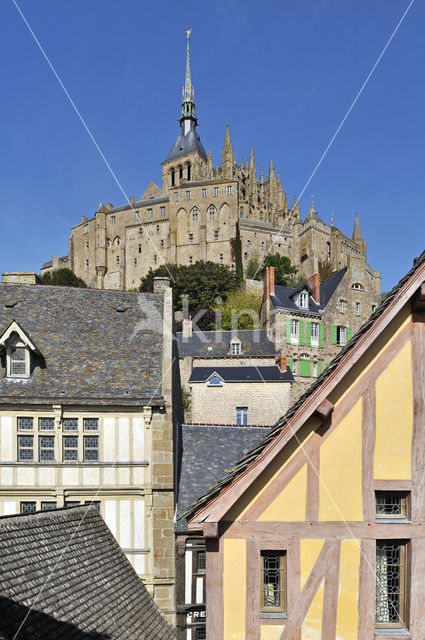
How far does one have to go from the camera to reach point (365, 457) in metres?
5.15

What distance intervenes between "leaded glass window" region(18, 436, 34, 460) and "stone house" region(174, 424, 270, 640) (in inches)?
175

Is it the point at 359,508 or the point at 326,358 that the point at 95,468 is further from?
the point at 326,358

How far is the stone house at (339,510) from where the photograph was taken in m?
4.95

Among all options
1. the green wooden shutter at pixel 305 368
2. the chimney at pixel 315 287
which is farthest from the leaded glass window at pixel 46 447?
the chimney at pixel 315 287

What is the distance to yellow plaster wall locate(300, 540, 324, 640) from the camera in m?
4.93

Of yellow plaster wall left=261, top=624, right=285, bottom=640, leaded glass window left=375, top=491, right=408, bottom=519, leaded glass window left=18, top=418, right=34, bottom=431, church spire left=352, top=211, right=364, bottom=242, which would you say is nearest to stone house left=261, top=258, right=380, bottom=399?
leaded glass window left=18, top=418, right=34, bottom=431

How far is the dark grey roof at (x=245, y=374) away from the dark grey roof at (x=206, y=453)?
15035 mm

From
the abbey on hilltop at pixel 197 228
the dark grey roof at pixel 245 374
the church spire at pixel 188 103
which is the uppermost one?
the church spire at pixel 188 103

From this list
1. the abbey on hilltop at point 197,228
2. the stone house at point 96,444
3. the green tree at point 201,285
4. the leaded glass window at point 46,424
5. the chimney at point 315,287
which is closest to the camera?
the stone house at point 96,444

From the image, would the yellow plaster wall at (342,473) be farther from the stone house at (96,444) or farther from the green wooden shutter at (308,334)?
the green wooden shutter at (308,334)

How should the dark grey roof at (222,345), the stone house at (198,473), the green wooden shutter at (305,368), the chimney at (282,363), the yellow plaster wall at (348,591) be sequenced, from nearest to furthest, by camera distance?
the yellow plaster wall at (348,591), the stone house at (198,473), the chimney at (282,363), the dark grey roof at (222,345), the green wooden shutter at (305,368)

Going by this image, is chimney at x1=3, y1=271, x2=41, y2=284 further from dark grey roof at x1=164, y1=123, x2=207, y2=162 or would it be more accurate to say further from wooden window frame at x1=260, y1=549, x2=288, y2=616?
dark grey roof at x1=164, y1=123, x2=207, y2=162

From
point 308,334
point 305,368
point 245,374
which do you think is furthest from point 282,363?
point 308,334

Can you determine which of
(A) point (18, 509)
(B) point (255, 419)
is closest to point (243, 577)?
(A) point (18, 509)
